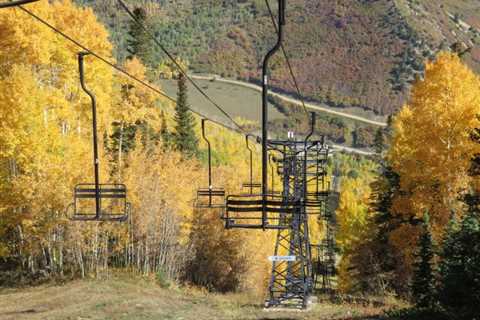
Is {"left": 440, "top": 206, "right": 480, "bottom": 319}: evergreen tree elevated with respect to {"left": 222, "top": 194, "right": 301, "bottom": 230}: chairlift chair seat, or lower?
lower

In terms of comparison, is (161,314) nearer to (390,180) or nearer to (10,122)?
(10,122)

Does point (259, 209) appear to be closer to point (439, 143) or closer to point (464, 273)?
point (464, 273)

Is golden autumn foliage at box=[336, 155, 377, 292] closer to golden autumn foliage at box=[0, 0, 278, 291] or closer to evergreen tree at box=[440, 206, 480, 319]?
golden autumn foliage at box=[0, 0, 278, 291]

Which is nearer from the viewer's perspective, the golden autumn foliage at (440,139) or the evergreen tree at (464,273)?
the evergreen tree at (464,273)

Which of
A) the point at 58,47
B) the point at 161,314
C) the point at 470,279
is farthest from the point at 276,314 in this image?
the point at 58,47

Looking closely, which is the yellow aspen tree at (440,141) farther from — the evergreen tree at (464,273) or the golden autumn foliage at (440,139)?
the evergreen tree at (464,273)

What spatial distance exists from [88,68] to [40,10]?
419cm

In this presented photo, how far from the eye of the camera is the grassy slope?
80.2 ft

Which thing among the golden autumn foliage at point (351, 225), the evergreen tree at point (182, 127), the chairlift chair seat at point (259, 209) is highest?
the evergreen tree at point (182, 127)

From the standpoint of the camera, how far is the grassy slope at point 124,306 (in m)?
24.5

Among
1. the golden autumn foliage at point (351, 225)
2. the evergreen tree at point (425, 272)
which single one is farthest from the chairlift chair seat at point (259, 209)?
the golden autumn foliage at point (351, 225)

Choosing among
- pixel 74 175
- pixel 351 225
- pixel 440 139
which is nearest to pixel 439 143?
pixel 440 139

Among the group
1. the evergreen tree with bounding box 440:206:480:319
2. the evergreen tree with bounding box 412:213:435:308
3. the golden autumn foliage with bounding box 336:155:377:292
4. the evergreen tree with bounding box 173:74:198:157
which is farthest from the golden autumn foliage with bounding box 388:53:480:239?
the evergreen tree with bounding box 173:74:198:157

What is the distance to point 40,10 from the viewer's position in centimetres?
3303
